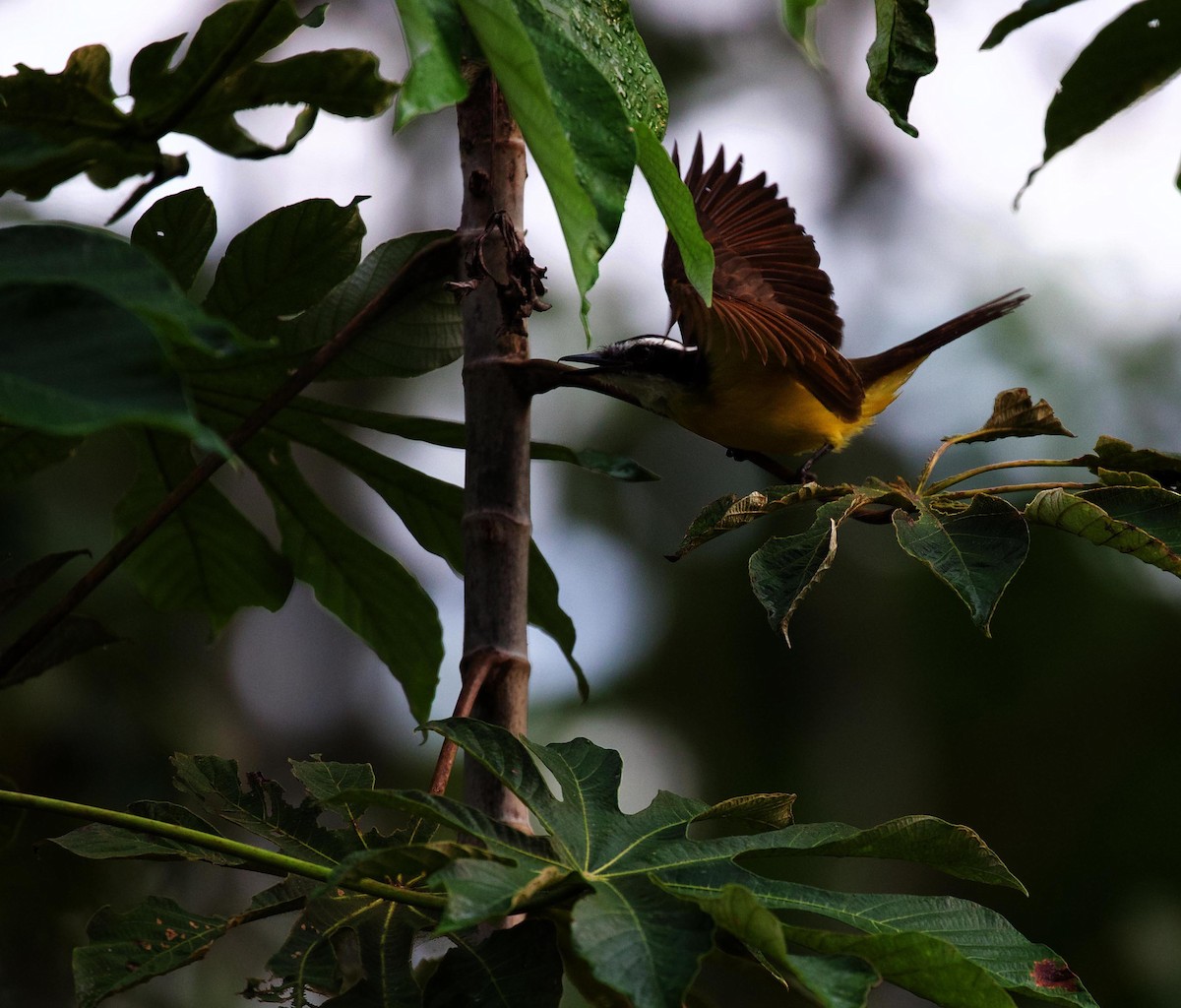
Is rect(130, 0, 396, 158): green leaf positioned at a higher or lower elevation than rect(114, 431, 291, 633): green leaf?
higher

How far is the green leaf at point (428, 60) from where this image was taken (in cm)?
74

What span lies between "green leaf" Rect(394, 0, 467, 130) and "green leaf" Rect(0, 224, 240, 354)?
178 mm

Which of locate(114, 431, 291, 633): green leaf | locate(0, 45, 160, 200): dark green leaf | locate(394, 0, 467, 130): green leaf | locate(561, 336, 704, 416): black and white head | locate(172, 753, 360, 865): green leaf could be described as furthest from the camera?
locate(561, 336, 704, 416): black and white head

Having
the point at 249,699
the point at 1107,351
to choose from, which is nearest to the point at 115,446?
the point at 249,699

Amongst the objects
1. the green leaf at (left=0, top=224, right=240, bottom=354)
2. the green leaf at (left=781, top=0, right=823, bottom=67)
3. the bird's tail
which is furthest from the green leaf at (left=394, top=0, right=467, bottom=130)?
the bird's tail

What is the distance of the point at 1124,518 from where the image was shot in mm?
1081

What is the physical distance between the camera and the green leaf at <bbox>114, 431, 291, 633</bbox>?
1663 millimetres

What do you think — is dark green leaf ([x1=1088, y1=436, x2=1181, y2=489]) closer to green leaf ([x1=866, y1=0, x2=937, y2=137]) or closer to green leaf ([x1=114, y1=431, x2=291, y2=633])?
green leaf ([x1=866, y1=0, x2=937, y2=137])

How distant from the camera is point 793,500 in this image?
1.14 meters

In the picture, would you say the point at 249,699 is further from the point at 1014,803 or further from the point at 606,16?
the point at 606,16

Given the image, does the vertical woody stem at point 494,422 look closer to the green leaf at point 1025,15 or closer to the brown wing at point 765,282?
the brown wing at point 765,282

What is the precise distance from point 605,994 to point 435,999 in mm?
266

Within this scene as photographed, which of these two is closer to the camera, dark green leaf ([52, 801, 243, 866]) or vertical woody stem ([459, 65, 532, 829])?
dark green leaf ([52, 801, 243, 866])

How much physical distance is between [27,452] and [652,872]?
982mm
